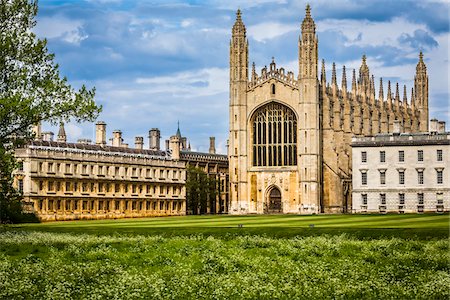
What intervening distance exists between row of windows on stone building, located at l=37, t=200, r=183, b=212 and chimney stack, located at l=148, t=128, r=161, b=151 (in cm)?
1051

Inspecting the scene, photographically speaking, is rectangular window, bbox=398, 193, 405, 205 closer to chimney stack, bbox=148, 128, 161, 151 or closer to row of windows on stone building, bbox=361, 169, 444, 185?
row of windows on stone building, bbox=361, 169, 444, 185

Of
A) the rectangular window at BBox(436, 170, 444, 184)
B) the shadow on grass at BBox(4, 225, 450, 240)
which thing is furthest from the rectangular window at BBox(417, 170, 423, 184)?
the shadow on grass at BBox(4, 225, 450, 240)

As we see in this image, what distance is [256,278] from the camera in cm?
2717

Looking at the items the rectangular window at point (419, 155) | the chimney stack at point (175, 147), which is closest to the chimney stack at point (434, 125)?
the rectangular window at point (419, 155)

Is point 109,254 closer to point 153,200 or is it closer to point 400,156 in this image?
point 400,156

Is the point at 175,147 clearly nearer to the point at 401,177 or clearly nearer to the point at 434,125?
the point at 401,177

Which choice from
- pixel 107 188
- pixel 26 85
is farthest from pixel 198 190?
pixel 26 85

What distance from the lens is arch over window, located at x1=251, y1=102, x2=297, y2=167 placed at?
100750mm

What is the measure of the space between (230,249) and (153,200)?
68.4 meters

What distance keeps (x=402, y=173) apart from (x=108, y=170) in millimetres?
29742

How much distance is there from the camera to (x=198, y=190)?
361ft

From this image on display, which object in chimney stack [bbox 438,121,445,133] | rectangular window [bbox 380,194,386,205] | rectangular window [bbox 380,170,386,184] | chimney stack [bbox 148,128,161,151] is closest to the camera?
rectangular window [bbox 380,170,386,184]

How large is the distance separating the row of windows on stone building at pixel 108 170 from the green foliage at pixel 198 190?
9.23 ft

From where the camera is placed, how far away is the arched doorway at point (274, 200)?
101 metres
